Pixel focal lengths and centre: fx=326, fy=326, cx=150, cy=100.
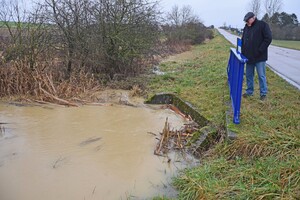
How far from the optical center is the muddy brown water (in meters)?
4.55

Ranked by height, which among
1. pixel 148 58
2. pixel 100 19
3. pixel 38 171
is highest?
pixel 100 19

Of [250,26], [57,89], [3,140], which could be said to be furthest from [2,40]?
[250,26]

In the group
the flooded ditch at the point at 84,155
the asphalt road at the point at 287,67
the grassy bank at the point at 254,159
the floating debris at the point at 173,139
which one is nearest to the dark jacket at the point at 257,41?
the grassy bank at the point at 254,159

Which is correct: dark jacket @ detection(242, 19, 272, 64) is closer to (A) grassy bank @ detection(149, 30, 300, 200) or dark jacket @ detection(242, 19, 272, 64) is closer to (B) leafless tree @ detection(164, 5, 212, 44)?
(A) grassy bank @ detection(149, 30, 300, 200)

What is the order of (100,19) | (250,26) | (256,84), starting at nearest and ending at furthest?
(250,26) < (256,84) < (100,19)

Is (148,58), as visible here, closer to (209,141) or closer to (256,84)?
(256,84)

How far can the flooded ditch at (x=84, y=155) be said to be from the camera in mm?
4559

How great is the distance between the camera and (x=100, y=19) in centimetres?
1169

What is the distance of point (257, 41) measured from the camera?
22.3ft

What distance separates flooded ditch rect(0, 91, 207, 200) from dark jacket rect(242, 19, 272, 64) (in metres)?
2.19

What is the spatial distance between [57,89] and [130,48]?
11.9 ft

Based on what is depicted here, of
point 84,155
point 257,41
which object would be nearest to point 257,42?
point 257,41

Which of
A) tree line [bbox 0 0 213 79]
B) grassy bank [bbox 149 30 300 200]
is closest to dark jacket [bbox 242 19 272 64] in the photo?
grassy bank [bbox 149 30 300 200]

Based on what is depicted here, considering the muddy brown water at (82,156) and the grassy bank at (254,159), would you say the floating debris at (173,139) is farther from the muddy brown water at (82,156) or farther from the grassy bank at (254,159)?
the grassy bank at (254,159)
